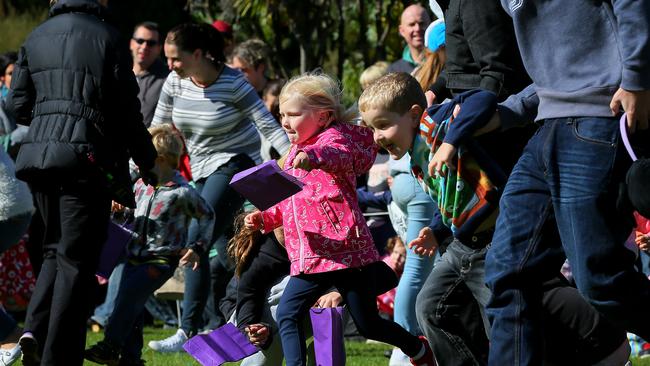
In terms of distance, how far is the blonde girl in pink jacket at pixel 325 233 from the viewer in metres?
5.39

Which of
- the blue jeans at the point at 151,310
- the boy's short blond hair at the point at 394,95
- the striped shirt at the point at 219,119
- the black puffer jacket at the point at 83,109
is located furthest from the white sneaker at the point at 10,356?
the blue jeans at the point at 151,310

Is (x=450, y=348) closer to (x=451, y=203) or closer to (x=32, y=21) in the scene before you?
(x=451, y=203)

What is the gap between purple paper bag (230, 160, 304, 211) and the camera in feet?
16.2

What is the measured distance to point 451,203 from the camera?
4.79 meters

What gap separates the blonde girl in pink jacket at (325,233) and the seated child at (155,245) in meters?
1.68

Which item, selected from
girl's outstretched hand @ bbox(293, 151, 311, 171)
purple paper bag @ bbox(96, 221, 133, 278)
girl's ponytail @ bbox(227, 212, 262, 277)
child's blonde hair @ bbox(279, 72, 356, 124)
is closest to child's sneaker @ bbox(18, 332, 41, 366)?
purple paper bag @ bbox(96, 221, 133, 278)

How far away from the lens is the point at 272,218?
5.62 m

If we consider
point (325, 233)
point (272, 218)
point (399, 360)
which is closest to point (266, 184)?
point (325, 233)

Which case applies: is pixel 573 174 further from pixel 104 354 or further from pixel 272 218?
pixel 104 354

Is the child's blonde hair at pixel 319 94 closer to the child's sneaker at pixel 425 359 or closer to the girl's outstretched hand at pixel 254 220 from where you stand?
the girl's outstretched hand at pixel 254 220

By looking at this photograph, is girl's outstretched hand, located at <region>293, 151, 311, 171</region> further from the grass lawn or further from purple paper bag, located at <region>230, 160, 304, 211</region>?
the grass lawn

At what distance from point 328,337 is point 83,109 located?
5.18 ft

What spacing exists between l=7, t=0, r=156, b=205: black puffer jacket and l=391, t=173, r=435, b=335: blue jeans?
1.76 metres

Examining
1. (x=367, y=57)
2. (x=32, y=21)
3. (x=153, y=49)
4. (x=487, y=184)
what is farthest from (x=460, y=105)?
(x=32, y=21)
